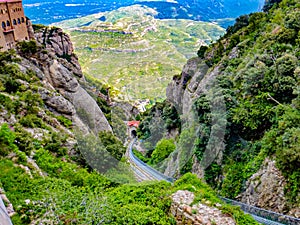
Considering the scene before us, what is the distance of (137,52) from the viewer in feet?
372

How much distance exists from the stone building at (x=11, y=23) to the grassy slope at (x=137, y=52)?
50728 millimetres

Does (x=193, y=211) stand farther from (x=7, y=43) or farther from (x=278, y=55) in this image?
(x=7, y=43)

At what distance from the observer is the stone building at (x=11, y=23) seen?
81.9 feet

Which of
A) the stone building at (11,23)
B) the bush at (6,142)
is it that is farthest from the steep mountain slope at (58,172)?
the stone building at (11,23)

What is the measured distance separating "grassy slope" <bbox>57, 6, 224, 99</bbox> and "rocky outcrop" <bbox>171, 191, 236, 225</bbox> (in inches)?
2616

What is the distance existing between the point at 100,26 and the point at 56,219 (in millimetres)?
136079

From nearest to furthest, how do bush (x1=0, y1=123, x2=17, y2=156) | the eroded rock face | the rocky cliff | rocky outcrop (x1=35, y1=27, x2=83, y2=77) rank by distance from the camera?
1. bush (x1=0, y1=123, x2=17, y2=156)
2. the eroded rock face
3. the rocky cliff
4. rocky outcrop (x1=35, y1=27, x2=83, y2=77)

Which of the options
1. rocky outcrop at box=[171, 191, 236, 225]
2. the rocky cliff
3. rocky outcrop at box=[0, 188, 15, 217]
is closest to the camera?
rocky outcrop at box=[0, 188, 15, 217]

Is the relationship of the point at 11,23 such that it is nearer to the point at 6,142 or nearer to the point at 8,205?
the point at 6,142

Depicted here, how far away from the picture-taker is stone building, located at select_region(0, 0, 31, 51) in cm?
2496

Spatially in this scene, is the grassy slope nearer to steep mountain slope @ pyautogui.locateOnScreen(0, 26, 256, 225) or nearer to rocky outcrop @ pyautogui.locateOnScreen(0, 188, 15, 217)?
steep mountain slope @ pyautogui.locateOnScreen(0, 26, 256, 225)

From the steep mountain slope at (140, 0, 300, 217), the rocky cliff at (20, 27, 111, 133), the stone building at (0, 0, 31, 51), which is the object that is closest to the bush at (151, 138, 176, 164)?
the steep mountain slope at (140, 0, 300, 217)

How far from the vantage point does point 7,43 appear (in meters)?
25.3

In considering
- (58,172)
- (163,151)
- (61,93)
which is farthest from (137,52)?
(58,172)
